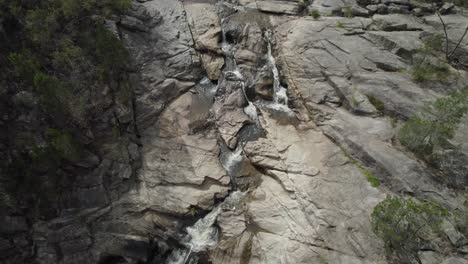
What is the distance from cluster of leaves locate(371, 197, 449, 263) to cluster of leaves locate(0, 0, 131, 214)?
55.3 ft

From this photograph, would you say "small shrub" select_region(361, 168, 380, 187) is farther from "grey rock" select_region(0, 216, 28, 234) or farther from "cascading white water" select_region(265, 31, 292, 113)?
"grey rock" select_region(0, 216, 28, 234)

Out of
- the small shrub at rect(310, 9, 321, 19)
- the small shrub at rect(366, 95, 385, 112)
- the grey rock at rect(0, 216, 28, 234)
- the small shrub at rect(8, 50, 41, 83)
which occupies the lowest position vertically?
the grey rock at rect(0, 216, 28, 234)

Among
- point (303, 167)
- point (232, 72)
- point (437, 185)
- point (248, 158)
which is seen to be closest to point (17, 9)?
point (232, 72)

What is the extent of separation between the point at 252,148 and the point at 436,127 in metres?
10.7

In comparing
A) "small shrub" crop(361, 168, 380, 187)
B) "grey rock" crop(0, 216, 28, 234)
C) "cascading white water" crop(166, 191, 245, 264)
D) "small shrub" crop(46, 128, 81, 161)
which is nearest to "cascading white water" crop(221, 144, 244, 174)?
"cascading white water" crop(166, 191, 245, 264)

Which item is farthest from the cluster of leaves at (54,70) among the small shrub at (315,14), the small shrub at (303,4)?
the small shrub at (303,4)

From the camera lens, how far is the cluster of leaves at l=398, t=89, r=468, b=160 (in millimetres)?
17984

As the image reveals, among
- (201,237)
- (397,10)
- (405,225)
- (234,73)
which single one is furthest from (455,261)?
(397,10)

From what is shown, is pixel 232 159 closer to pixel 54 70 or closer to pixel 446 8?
pixel 54 70

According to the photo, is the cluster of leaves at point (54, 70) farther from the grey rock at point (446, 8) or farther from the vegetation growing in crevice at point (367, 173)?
the grey rock at point (446, 8)

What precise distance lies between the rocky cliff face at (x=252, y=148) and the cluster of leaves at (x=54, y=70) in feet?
7.51

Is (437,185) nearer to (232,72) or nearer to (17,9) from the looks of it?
(232,72)

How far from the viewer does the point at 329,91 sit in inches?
907

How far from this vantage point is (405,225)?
15172mm
